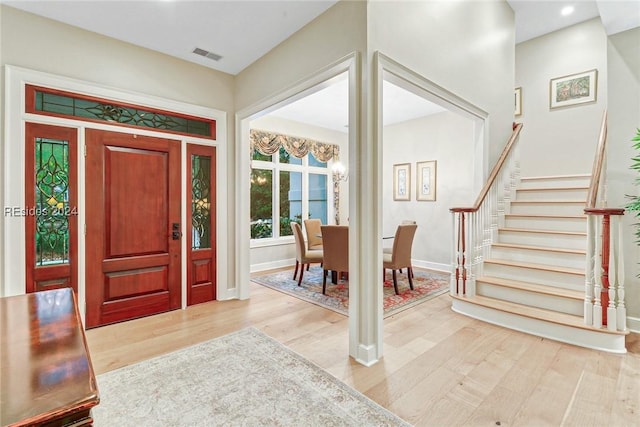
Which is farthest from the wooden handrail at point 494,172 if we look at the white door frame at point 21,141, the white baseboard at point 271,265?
the white door frame at point 21,141

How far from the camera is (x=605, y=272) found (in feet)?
8.50

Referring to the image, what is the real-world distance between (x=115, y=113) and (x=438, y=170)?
5.20 meters

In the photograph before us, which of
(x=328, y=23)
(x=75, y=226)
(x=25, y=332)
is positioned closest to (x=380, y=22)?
(x=328, y=23)

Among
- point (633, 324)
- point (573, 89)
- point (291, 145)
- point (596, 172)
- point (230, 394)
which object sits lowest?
point (230, 394)

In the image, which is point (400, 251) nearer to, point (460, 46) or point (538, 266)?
point (538, 266)

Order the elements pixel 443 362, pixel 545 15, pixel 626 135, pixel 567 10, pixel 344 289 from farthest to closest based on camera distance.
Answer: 1. pixel 545 15
2. pixel 567 10
3. pixel 344 289
4. pixel 626 135
5. pixel 443 362

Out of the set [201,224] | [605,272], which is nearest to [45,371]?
[201,224]

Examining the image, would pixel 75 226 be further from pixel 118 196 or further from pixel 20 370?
pixel 20 370

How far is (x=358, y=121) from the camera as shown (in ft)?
7.70

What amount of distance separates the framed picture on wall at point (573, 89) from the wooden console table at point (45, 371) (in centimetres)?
668

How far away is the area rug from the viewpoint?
171cm

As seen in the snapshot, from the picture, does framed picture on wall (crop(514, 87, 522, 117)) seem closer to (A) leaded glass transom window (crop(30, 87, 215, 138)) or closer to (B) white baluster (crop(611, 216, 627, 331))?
(B) white baluster (crop(611, 216, 627, 331))

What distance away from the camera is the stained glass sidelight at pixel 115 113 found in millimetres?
2755

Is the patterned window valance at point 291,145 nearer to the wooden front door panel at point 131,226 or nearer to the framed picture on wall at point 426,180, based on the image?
the framed picture on wall at point 426,180
